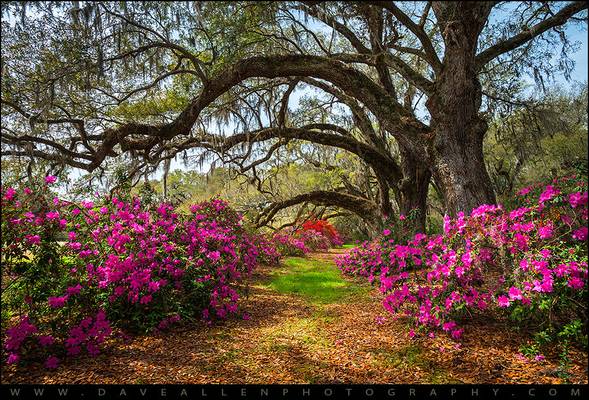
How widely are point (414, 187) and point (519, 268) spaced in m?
4.94

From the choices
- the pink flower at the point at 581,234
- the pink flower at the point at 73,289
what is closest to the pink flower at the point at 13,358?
the pink flower at the point at 73,289

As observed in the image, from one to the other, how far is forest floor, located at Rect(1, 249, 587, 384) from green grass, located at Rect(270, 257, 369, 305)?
1.33m

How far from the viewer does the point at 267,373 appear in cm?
334

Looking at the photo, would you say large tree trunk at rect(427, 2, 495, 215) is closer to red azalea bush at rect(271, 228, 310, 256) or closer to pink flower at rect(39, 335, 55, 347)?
pink flower at rect(39, 335, 55, 347)

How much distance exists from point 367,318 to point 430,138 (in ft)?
9.35

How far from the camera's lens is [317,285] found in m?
7.86

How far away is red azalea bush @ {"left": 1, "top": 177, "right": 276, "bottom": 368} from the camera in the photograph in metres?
3.49

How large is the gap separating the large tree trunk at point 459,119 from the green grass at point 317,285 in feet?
8.17

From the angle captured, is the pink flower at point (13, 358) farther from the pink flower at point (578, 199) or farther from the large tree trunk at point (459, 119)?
the large tree trunk at point (459, 119)

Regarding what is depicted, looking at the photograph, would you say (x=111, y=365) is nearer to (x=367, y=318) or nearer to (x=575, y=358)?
(x=367, y=318)

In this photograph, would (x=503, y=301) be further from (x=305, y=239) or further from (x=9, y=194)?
(x=305, y=239)

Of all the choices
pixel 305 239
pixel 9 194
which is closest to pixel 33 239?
pixel 9 194
